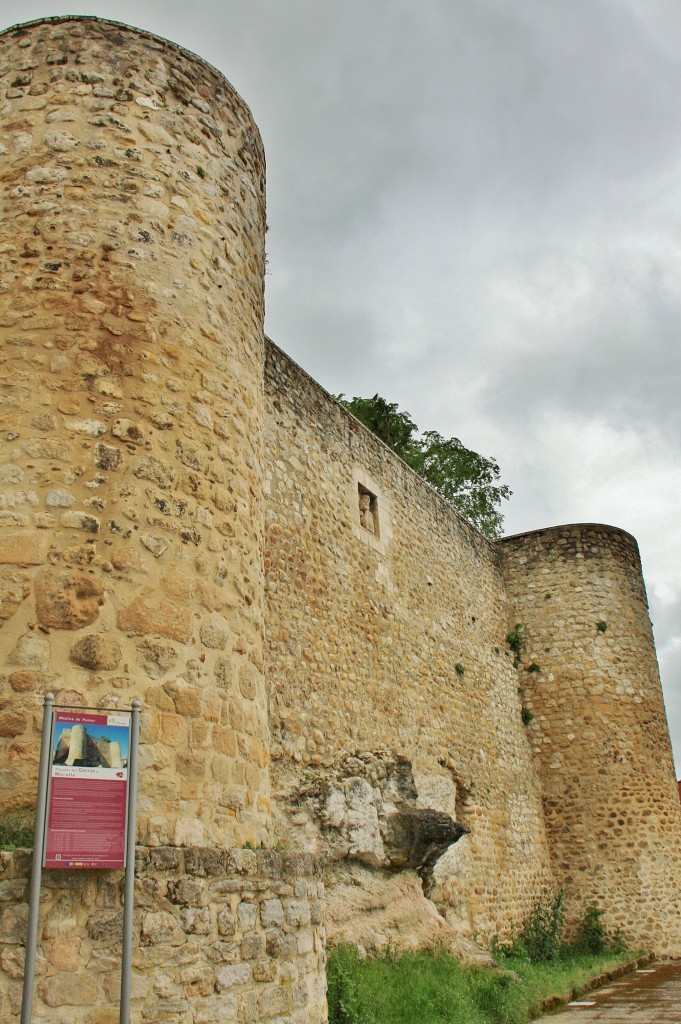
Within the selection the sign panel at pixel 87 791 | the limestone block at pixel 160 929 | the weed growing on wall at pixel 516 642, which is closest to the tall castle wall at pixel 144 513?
the limestone block at pixel 160 929

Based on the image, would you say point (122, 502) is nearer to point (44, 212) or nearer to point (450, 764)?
point (44, 212)

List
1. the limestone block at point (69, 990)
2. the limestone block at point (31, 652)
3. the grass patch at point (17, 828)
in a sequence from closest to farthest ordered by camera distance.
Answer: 1. the limestone block at point (69, 990)
2. the grass patch at point (17, 828)
3. the limestone block at point (31, 652)

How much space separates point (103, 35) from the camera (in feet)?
17.6

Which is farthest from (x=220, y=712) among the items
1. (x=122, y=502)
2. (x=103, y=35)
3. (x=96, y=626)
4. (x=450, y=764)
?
(x=450, y=764)

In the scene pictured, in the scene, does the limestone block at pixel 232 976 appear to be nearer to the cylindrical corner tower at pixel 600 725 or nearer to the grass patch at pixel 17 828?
the grass patch at pixel 17 828

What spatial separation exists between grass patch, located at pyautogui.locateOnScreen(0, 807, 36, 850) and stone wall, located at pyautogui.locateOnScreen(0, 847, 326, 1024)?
12cm

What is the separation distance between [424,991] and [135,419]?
5573 mm

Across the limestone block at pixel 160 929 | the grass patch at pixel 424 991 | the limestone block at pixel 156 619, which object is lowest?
the grass patch at pixel 424 991

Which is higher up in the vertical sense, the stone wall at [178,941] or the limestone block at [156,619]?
the limestone block at [156,619]

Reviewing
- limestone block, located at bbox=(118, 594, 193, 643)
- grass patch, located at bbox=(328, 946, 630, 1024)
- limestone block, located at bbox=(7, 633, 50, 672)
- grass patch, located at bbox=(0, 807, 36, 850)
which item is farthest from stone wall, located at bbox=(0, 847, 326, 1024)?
grass patch, located at bbox=(328, 946, 630, 1024)

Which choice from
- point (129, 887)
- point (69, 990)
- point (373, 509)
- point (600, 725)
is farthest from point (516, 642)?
point (69, 990)

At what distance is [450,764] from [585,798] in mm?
3980

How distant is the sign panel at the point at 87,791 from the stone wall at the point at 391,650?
454 cm

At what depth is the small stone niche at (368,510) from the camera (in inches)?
443
